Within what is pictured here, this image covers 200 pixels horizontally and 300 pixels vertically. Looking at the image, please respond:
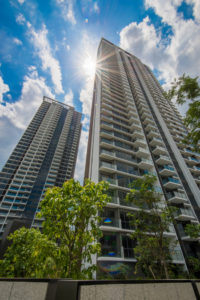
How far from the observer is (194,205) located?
20422mm

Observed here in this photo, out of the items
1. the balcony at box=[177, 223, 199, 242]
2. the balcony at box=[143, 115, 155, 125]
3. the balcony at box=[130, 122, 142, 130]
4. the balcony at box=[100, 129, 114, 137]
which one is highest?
the balcony at box=[143, 115, 155, 125]

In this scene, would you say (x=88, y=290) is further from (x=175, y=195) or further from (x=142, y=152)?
(x=142, y=152)

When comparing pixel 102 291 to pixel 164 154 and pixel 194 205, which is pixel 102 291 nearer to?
pixel 194 205

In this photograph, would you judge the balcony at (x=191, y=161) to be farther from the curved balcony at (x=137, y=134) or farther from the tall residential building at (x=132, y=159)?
the curved balcony at (x=137, y=134)

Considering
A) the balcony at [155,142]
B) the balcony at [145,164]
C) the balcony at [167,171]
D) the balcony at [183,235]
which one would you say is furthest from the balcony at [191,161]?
the balcony at [183,235]

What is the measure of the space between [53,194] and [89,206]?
5.02 feet

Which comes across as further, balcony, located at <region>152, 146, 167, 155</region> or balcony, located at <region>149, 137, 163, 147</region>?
balcony, located at <region>149, 137, 163, 147</region>

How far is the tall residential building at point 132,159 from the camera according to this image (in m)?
14.9

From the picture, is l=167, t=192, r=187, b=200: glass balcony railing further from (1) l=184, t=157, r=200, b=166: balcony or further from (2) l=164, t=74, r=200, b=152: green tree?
(2) l=164, t=74, r=200, b=152: green tree

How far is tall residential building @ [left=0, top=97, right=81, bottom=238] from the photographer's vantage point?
5288cm

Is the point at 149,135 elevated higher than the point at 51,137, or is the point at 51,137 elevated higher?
the point at 51,137

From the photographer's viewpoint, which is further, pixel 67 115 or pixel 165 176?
pixel 67 115

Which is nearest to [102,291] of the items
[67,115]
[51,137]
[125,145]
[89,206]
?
[89,206]

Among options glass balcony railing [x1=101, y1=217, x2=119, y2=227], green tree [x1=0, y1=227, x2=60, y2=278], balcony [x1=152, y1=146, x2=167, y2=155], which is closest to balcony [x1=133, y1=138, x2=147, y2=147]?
balcony [x1=152, y1=146, x2=167, y2=155]
